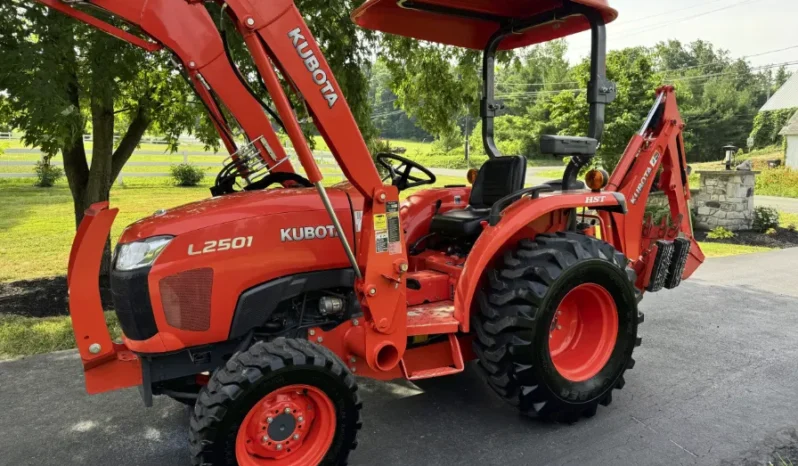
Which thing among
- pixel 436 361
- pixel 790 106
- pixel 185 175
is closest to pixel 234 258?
pixel 436 361

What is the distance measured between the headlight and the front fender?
153 centimetres

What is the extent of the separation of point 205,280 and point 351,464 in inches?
47.0

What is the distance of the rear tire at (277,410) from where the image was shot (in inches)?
98.9

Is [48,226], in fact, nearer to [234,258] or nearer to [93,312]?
[93,312]

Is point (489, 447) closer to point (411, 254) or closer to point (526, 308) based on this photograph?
point (526, 308)

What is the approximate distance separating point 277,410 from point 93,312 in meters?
1.01

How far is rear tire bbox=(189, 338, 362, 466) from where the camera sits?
2.51 m

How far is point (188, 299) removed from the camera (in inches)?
107

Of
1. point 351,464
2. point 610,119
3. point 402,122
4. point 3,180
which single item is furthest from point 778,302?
point 402,122

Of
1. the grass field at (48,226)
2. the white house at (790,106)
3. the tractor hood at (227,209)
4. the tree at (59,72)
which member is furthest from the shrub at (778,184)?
the tractor hood at (227,209)

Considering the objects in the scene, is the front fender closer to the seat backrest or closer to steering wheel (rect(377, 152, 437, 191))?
the seat backrest

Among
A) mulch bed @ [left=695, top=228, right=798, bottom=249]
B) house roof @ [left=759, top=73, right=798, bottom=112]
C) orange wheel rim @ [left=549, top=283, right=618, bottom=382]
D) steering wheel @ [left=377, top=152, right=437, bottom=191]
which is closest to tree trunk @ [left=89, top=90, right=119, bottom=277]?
steering wheel @ [left=377, top=152, right=437, bottom=191]

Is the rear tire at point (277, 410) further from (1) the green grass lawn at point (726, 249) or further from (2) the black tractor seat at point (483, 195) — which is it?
(1) the green grass lawn at point (726, 249)

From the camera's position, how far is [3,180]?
676 inches
